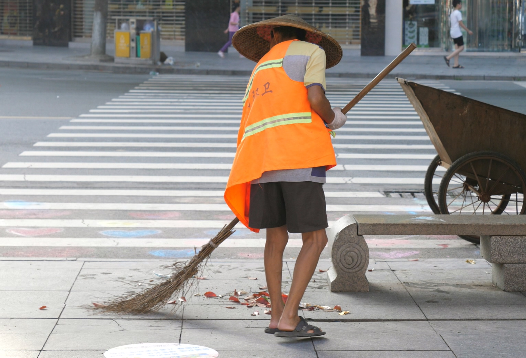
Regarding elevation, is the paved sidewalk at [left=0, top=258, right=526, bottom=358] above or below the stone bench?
below

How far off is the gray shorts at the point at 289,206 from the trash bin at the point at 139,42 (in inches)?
814

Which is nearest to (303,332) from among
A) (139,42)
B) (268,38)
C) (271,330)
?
(271,330)

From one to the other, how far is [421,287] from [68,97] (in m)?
12.8

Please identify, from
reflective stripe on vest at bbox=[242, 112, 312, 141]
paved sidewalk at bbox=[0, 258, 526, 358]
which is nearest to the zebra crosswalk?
paved sidewalk at bbox=[0, 258, 526, 358]

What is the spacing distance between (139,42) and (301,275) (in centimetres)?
2116

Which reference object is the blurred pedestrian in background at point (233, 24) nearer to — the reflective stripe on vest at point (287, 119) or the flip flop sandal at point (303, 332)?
the reflective stripe on vest at point (287, 119)

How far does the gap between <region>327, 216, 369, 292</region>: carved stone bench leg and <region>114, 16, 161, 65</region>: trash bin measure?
20.0 metres

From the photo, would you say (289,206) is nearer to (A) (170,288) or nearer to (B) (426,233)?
(A) (170,288)

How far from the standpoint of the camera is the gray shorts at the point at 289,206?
416cm

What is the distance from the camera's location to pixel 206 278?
5398mm

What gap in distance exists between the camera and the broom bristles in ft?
15.3

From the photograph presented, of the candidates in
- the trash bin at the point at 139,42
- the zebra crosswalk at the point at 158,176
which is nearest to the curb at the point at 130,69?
the trash bin at the point at 139,42

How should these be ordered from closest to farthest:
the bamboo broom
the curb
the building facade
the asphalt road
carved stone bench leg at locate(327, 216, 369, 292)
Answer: the bamboo broom → carved stone bench leg at locate(327, 216, 369, 292) → the asphalt road → the curb → the building facade

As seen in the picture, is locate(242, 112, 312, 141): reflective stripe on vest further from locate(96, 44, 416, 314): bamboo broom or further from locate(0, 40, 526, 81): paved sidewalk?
locate(0, 40, 526, 81): paved sidewalk
